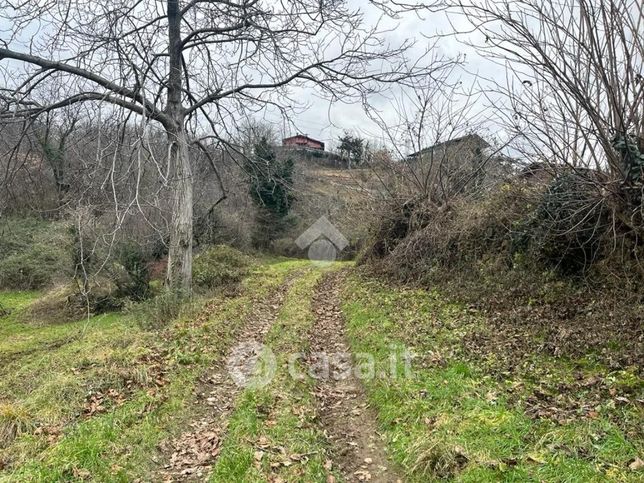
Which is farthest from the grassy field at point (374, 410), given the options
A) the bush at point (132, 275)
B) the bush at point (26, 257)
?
the bush at point (26, 257)

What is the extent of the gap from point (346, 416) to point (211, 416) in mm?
1612

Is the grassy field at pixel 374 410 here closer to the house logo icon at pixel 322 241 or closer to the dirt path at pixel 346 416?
the dirt path at pixel 346 416

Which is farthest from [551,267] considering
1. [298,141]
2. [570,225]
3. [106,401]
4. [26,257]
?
[26,257]

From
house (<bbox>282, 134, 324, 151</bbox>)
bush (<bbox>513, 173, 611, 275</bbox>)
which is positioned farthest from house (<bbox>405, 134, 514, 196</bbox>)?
bush (<bbox>513, 173, 611, 275</bbox>)

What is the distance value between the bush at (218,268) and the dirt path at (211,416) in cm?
660

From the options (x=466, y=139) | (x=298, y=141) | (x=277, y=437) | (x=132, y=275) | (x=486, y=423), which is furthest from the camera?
(x=298, y=141)

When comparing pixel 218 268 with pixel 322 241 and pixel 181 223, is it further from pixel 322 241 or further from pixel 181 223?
pixel 322 241

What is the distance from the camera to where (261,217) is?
93.2 feet

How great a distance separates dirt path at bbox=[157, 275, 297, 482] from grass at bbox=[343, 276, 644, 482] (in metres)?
1.79

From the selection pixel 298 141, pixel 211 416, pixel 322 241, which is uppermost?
pixel 298 141

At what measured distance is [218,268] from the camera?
15.7 m

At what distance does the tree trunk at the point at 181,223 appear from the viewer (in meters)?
10.6

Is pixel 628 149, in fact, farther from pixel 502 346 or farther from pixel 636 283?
pixel 502 346

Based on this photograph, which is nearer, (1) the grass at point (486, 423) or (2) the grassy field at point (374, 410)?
(1) the grass at point (486, 423)
